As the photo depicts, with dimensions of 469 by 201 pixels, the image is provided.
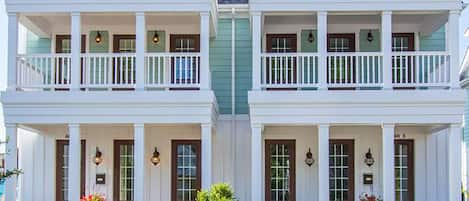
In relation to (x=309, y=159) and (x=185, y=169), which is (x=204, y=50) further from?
(x=309, y=159)

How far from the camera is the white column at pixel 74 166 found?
50.2 ft

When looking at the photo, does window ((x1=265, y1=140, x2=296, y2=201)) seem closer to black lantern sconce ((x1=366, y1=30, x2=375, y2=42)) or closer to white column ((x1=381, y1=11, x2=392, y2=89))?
black lantern sconce ((x1=366, y1=30, x2=375, y2=42))

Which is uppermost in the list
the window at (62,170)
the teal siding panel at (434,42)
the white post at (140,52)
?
the teal siding panel at (434,42)

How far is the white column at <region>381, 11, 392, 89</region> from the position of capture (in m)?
15.4

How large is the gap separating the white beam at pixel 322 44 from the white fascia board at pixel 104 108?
2.38 m

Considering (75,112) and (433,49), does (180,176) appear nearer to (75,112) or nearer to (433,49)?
(75,112)

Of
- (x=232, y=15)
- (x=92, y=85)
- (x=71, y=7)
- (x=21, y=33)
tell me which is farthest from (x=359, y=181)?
(x=21, y=33)

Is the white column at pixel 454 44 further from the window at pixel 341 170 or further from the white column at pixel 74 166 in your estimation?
the white column at pixel 74 166

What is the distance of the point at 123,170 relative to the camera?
716 inches

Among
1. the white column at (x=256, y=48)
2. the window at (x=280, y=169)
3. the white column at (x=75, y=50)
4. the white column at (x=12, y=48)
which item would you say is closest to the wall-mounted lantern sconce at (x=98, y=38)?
the white column at (x=75, y=50)

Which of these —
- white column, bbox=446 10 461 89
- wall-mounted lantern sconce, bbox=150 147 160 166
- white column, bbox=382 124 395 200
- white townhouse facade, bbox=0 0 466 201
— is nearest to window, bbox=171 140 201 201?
white townhouse facade, bbox=0 0 466 201

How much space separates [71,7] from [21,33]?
13.2 feet

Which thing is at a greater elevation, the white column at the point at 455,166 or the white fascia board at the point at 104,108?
the white fascia board at the point at 104,108

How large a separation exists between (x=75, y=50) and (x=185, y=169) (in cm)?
447
